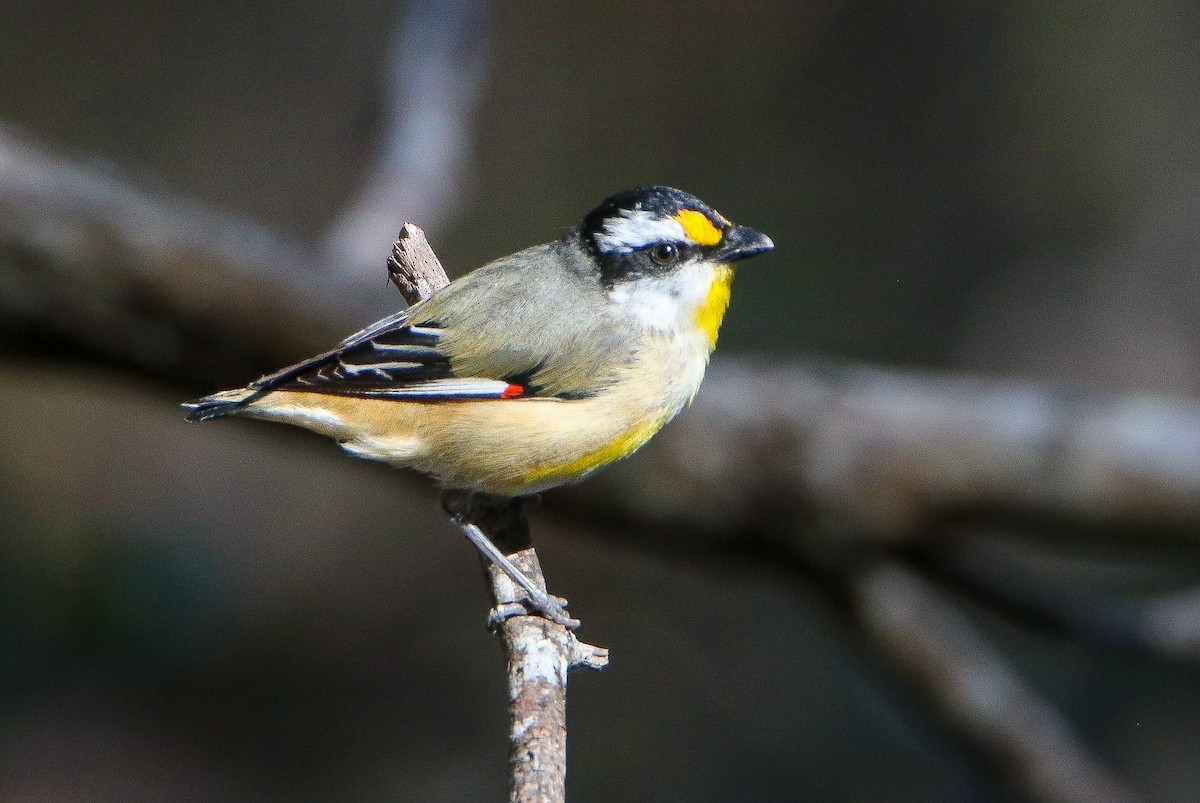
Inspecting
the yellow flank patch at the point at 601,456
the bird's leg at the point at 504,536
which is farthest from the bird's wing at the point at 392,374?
the bird's leg at the point at 504,536

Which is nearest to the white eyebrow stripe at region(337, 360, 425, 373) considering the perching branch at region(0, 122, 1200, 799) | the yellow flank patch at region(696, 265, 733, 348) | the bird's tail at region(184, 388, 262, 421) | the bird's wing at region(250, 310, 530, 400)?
the bird's wing at region(250, 310, 530, 400)

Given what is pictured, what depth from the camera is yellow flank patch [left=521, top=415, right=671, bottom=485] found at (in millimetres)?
3922

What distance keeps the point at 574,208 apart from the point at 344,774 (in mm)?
4511

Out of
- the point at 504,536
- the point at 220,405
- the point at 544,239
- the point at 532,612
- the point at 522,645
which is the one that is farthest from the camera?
the point at 544,239

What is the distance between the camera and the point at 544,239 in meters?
9.75

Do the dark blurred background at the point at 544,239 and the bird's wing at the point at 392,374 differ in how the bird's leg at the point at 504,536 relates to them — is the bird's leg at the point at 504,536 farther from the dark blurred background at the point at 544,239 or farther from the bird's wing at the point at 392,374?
the dark blurred background at the point at 544,239

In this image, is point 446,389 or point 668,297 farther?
point 668,297

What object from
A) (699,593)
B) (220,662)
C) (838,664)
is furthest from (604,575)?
(220,662)

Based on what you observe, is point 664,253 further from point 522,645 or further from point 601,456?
point 522,645

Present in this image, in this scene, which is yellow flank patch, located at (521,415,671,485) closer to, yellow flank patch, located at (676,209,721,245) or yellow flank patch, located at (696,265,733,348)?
yellow flank patch, located at (696,265,733,348)

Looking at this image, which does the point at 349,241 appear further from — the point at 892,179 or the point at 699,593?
the point at 892,179

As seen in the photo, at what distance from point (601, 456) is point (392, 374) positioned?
2.28ft

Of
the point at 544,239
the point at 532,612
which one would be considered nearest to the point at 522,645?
the point at 532,612

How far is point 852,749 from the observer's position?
7809 mm
